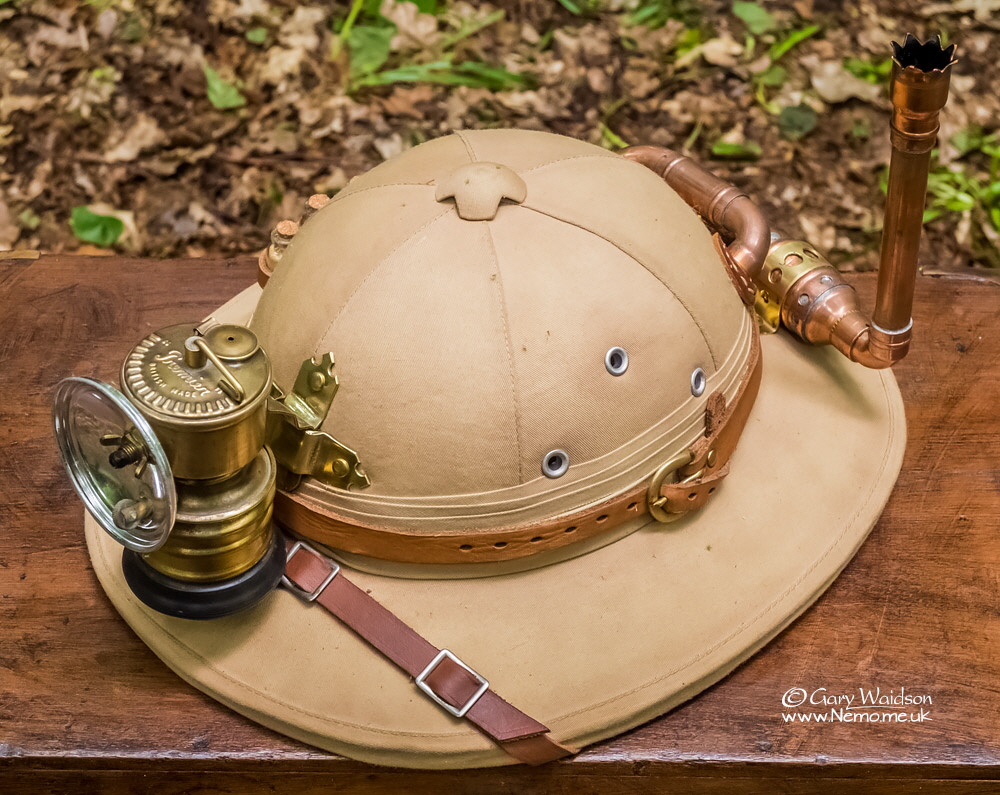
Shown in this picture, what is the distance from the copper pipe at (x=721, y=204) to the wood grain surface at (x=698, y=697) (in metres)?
0.49

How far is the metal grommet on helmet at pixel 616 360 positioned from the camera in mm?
1504

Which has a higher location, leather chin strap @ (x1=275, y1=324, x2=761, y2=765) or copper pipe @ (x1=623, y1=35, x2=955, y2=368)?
copper pipe @ (x1=623, y1=35, x2=955, y2=368)

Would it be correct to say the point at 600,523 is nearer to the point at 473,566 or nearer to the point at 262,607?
the point at 473,566

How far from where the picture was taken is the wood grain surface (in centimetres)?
159

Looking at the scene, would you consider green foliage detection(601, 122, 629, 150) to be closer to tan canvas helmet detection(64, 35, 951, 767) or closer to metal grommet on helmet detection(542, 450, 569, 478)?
tan canvas helmet detection(64, 35, 951, 767)

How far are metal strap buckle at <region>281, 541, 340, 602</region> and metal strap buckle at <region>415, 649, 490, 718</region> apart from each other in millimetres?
185

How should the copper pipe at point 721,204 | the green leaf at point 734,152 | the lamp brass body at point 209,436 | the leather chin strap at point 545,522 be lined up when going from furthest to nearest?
the green leaf at point 734,152
the copper pipe at point 721,204
the leather chin strap at point 545,522
the lamp brass body at point 209,436

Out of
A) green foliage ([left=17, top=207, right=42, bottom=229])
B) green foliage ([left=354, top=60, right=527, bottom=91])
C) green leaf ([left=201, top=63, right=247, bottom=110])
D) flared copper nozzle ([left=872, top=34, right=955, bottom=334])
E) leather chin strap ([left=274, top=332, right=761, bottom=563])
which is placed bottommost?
green foliage ([left=17, top=207, right=42, bottom=229])

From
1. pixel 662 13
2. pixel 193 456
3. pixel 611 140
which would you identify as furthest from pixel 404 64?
pixel 193 456

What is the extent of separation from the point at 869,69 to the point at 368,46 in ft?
4.62

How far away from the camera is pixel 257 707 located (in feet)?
5.05

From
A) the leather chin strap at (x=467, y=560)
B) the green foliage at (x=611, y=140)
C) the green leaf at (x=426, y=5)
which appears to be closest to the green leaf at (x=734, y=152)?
the green foliage at (x=611, y=140)

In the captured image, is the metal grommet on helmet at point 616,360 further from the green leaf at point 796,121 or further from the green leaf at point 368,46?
the green leaf at point 368,46

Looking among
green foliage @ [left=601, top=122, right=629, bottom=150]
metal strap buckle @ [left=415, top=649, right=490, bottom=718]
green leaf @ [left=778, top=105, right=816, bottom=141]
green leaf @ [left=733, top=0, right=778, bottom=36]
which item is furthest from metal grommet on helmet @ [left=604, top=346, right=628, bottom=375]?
green leaf @ [left=733, top=0, right=778, bottom=36]
